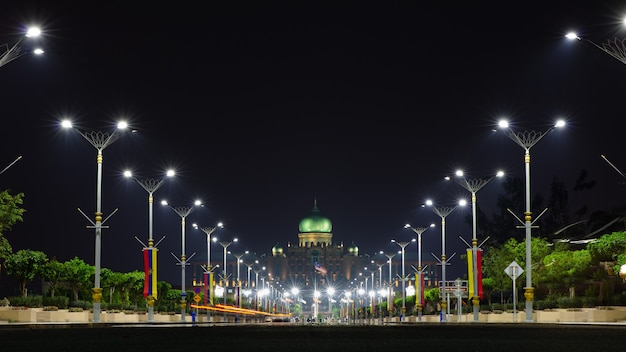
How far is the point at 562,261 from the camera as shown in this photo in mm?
72688

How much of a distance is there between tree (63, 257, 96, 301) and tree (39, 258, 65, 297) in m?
0.58

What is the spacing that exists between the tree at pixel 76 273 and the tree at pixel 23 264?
8.25m

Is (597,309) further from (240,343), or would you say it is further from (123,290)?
(123,290)

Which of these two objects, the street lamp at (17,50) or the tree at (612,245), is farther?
the tree at (612,245)

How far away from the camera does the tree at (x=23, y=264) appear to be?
213ft

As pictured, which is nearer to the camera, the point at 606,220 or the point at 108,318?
the point at 108,318

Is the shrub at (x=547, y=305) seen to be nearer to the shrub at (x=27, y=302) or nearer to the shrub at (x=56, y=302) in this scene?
the shrub at (x=56, y=302)

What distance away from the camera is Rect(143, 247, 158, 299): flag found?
6656 cm

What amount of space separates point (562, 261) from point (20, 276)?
3471 centimetres

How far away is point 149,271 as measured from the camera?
67.2 metres

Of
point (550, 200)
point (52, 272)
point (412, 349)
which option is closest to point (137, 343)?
point (412, 349)

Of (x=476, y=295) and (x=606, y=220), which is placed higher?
(x=606, y=220)

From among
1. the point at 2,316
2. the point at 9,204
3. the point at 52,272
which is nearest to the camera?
the point at 2,316

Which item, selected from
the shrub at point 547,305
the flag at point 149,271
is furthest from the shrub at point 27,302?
the shrub at point 547,305
